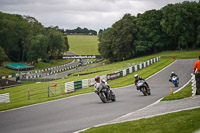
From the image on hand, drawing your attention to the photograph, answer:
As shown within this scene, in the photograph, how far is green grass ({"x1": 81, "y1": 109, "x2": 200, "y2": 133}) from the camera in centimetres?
843

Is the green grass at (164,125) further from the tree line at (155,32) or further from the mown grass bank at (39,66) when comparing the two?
the tree line at (155,32)

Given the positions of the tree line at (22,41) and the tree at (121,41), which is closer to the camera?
the tree at (121,41)

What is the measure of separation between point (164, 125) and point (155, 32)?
87329 millimetres

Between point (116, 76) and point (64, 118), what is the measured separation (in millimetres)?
29885

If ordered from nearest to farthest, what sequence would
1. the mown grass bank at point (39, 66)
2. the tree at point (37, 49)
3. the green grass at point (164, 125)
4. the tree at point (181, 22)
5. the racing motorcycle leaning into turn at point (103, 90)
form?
the green grass at point (164, 125) < the racing motorcycle leaning into turn at point (103, 90) < the mown grass bank at point (39, 66) < the tree at point (181, 22) < the tree at point (37, 49)

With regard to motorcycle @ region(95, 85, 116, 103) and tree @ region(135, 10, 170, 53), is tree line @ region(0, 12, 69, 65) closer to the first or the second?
tree @ region(135, 10, 170, 53)

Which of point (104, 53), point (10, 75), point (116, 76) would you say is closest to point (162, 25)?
point (104, 53)

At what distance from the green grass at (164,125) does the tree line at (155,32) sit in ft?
267

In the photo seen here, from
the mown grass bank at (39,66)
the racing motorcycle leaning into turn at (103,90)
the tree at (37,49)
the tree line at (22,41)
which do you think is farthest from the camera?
the tree at (37,49)

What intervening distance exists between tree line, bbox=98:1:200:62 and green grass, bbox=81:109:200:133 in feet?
267

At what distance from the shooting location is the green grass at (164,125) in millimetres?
8427

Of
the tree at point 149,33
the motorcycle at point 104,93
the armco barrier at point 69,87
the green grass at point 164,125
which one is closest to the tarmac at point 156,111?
the green grass at point 164,125

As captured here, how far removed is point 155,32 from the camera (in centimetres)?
9425

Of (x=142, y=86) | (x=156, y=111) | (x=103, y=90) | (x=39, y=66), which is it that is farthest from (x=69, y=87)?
(x=39, y=66)
